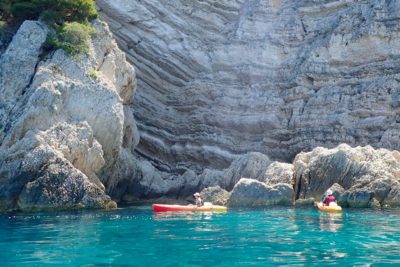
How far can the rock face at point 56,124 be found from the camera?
2144cm

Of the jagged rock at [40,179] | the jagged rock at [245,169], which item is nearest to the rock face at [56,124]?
the jagged rock at [40,179]

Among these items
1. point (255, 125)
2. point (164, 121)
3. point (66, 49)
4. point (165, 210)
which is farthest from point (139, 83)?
point (165, 210)

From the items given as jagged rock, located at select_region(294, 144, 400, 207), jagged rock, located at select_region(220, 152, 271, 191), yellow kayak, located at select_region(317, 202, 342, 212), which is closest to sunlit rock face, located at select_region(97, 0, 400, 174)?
jagged rock, located at select_region(220, 152, 271, 191)

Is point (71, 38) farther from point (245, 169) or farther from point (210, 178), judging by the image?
point (245, 169)

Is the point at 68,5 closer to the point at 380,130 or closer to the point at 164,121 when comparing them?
the point at 164,121

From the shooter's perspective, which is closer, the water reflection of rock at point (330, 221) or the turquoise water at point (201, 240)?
the turquoise water at point (201, 240)

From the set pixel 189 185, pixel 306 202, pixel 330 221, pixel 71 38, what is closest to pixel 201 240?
pixel 330 221

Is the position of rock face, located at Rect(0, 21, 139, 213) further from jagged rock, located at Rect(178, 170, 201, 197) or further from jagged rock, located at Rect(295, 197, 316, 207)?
jagged rock, located at Rect(295, 197, 316, 207)

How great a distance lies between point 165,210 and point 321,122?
14.6 metres

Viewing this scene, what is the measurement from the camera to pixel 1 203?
21.2 metres

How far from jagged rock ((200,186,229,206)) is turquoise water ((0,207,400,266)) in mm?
6142

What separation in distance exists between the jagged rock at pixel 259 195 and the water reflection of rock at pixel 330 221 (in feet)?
16.0

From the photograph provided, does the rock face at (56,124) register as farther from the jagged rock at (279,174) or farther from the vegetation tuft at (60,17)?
the jagged rock at (279,174)

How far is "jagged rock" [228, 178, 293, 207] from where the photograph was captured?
82.8 feet
